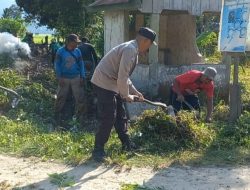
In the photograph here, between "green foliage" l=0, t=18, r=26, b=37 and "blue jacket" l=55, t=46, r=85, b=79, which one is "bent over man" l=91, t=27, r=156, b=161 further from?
"green foliage" l=0, t=18, r=26, b=37

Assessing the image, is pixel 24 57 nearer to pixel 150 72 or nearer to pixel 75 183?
pixel 150 72

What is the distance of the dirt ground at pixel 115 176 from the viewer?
18.8ft

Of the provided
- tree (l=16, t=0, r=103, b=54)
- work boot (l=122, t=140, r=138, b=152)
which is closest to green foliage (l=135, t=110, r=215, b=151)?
work boot (l=122, t=140, r=138, b=152)

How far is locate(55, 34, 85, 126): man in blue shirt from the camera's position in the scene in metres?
9.73

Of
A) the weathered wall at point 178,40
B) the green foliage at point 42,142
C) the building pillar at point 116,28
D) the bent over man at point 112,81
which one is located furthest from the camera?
the weathered wall at point 178,40

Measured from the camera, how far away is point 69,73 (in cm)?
985

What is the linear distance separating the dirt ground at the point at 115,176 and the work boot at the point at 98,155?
103 mm

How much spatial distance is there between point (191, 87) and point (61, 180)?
151 inches

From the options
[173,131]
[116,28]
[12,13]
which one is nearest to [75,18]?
[116,28]

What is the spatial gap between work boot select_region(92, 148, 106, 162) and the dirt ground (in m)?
0.10

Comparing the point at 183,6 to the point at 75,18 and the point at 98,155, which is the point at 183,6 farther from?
the point at 75,18

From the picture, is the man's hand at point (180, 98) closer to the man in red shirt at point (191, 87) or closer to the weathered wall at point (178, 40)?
the man in red shirt at point (191, 87)

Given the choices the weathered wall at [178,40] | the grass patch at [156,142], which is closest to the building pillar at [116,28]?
the weathered wall at [178,40]

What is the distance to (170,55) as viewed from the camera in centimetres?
1452
